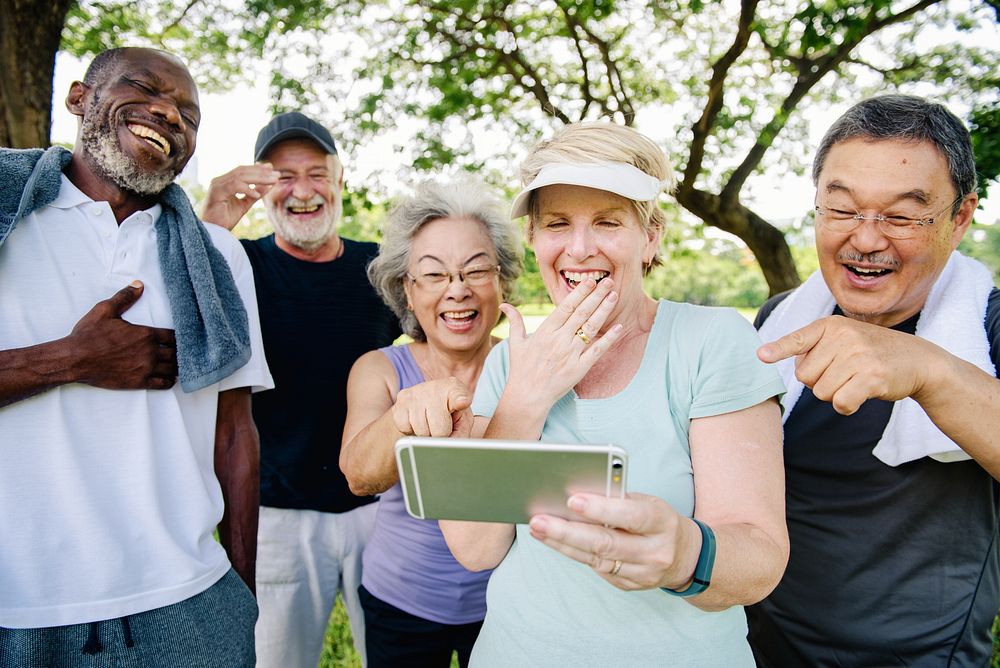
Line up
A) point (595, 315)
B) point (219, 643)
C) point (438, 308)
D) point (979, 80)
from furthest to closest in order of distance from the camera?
point (979, 80), point (438, 308), point (219, 643), point (595, 315)

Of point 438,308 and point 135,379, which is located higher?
point 438,308

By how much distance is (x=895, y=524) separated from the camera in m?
2.05

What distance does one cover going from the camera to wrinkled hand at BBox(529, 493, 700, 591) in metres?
1.22

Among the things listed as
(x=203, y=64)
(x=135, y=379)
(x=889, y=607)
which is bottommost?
(x=889, y=607)

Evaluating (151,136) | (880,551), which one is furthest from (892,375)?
(151,136)

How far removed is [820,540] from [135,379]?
2.19m

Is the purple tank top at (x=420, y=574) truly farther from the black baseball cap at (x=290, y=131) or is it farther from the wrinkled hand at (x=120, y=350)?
the black baseball cap at (x=290, y=131)

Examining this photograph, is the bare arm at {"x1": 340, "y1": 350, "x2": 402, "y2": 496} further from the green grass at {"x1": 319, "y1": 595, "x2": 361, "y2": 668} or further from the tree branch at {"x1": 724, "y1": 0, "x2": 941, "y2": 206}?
the tree branch at {"x1": 724, "y1": 0, "x2": 941, "y2": 206}

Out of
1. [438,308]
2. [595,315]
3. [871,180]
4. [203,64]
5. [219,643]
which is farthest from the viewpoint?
[203,64]

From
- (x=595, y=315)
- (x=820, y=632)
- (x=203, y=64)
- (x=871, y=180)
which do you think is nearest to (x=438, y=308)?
(x=595, y=315)

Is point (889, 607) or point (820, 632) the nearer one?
point (889, 607)

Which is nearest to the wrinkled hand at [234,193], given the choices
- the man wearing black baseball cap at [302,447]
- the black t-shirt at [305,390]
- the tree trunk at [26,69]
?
the man wearing black baseball cap at [302,447]

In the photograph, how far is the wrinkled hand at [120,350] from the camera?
1.98m

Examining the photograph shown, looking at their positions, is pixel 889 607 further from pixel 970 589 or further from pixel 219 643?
pixel 219 643
